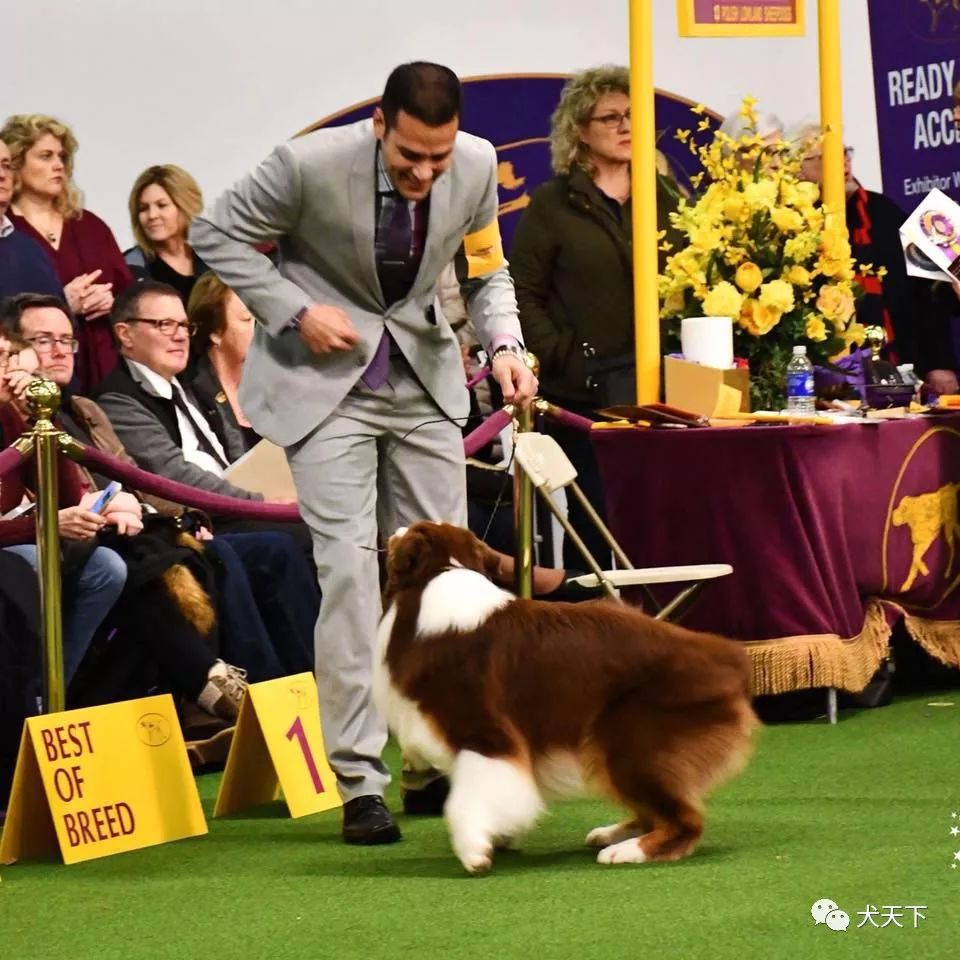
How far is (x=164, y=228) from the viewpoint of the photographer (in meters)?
7.08

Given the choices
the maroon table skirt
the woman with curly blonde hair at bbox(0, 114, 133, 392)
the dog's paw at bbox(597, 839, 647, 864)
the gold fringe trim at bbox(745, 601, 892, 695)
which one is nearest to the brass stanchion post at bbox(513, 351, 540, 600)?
the maroon table skirt

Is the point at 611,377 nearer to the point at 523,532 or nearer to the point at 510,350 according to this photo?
the point at 523,532

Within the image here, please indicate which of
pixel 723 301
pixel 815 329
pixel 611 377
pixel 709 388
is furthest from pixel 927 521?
pixel 611 377

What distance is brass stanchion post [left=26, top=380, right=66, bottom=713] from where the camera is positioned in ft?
15.9

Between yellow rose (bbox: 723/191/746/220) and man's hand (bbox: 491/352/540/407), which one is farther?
yellow rose (bbox: 723/191/746/220)

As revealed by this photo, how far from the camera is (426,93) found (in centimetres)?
416

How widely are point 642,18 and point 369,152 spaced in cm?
227

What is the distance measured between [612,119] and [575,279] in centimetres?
59

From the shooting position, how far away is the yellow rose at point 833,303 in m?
6.46

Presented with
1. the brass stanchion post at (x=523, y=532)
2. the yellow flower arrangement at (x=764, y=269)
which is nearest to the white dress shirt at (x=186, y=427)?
the brass stanchion post at (x=523, y=532)

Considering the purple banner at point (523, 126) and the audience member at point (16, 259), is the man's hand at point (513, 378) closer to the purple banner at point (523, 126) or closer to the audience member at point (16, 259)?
the audience member at point (16, 259)

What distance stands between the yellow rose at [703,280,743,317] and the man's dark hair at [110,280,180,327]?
69.8 inches

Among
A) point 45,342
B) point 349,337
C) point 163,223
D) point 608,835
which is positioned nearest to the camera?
point 608,835

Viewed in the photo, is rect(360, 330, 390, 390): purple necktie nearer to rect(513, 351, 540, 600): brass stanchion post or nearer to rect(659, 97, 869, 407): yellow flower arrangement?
rect(513, 351, 540, 600): brass stanchion post
